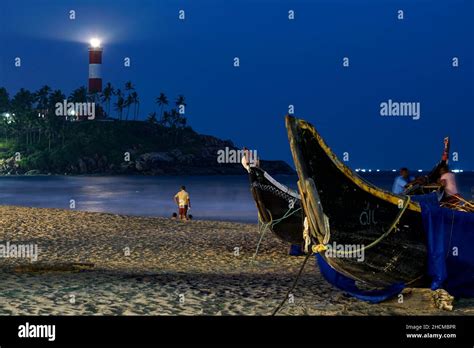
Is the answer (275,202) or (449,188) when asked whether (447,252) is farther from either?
(275,202)

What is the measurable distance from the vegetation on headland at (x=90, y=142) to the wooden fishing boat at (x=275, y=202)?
150080mm

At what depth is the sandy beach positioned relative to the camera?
10797mm

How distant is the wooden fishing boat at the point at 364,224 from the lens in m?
10.5

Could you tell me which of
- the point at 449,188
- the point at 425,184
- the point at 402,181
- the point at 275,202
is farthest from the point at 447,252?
the point at 275,202

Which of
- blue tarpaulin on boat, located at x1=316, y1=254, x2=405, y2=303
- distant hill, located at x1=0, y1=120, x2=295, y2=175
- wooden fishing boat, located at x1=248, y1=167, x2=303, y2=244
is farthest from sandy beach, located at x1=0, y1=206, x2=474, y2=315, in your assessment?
distant hill, located at x1=0, y1=120, x2=295, y2=175

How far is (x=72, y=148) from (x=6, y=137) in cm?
1835

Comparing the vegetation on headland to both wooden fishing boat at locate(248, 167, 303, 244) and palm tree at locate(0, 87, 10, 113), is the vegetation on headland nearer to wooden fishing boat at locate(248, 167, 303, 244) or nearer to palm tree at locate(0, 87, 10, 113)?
palm tree at locate(0, 87, 10, 113)

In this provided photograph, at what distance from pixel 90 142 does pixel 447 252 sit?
16859 centimetres

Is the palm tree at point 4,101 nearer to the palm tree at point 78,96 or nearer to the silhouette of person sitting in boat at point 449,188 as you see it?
the palm tree at point 78,96

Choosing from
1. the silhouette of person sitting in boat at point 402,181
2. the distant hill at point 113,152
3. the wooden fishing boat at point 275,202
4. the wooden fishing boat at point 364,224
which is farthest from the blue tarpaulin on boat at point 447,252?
the distant hill at point 113,152

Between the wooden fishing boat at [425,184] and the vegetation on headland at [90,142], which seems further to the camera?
the vegetation on headland at [90,142]
